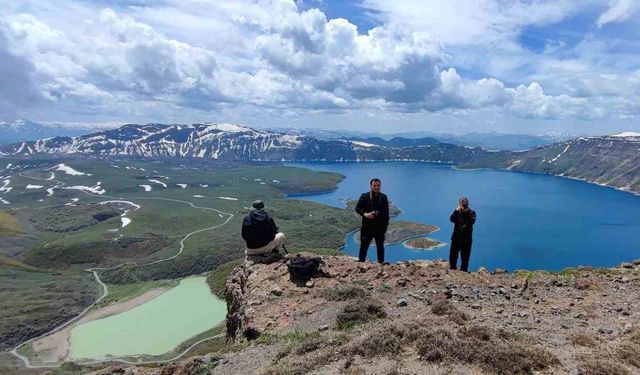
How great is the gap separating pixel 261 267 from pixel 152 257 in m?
161

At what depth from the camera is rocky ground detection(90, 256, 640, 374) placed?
1044cm

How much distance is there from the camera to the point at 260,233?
19.2 metres

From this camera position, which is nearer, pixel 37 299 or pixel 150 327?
pixel 150 327

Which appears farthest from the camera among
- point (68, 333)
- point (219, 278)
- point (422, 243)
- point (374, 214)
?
point (422, 243)

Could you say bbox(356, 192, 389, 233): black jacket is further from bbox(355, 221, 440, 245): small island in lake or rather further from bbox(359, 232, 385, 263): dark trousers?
bbox(355, 221, 440, 245): small island in lake

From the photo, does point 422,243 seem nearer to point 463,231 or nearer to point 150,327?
point 150,327

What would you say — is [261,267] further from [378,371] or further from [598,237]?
[598,237]

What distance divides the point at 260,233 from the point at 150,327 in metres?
93.6

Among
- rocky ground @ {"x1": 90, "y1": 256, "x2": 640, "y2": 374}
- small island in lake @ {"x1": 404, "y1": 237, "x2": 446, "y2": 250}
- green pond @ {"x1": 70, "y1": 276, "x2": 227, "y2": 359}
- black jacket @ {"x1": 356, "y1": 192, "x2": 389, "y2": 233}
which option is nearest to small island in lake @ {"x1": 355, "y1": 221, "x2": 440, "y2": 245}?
small island in lake @ {"x1": 404, "y1": 237, "x2": 446, "y2": 250}

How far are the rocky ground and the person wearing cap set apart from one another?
35.4 inches

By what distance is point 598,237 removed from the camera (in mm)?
155375

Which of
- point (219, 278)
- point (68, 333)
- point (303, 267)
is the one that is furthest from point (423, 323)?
Result: point (219, 278)

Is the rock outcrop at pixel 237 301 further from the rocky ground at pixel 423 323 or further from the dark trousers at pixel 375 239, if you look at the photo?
the dark trousers at pixel 375 239

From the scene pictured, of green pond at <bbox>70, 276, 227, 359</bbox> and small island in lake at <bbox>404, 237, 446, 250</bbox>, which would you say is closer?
green pond at <bbox>70, 276, 227, 359</bbox>
